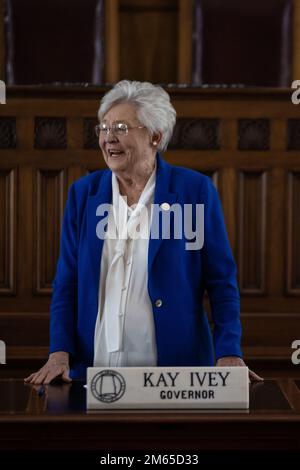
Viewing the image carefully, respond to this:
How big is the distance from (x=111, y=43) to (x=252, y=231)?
138cm

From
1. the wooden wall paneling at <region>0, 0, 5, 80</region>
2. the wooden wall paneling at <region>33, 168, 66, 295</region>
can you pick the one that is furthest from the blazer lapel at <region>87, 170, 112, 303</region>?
the wooden wall paneling at <region>0, 0, 5, 80</region>

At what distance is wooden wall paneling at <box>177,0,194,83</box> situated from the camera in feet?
13.8

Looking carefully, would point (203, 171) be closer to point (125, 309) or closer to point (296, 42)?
point (296, 42)

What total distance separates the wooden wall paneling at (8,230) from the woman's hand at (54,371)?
4.53 ft

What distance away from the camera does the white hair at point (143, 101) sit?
6.28ft

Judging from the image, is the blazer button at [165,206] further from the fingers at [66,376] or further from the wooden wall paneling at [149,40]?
the wooden wall paneling at [149,40]

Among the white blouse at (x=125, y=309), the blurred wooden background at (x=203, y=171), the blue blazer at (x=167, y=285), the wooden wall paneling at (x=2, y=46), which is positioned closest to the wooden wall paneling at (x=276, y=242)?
the blurred wooden background at (x=203, y=171)

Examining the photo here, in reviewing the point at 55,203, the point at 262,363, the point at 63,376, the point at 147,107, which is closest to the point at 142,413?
the point at 63,376

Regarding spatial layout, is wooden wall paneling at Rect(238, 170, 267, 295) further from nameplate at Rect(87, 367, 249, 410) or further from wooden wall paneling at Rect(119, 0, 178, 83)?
nameplate at Rect(87, 367, 249, 410)

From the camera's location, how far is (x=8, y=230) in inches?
127

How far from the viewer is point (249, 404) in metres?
1.60

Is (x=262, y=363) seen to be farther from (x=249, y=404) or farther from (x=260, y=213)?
(x=249, y=404)

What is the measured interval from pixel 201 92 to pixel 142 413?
6.42ft
